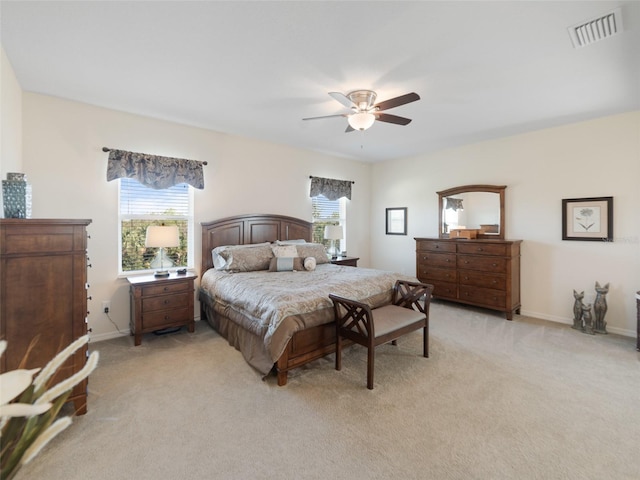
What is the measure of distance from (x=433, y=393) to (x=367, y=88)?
9.25ft

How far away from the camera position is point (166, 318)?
3.50 metres

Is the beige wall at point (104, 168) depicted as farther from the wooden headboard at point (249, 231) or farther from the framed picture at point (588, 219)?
Result: the framed picture at point (588, 219)

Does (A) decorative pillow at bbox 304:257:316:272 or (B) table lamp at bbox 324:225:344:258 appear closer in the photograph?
(A) decorative pillow at bbox 304:257:316:272

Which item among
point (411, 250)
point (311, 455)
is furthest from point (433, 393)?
point (411, 250)

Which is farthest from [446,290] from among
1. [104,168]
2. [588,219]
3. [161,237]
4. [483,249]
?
[104,168]

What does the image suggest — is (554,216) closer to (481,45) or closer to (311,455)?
(481,45)

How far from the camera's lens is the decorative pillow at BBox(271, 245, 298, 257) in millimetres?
4156

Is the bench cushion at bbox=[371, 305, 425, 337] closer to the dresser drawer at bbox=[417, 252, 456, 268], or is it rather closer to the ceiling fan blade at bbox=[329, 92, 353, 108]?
the ceiling fan blade at bbox=[329, 92, 353, 108]

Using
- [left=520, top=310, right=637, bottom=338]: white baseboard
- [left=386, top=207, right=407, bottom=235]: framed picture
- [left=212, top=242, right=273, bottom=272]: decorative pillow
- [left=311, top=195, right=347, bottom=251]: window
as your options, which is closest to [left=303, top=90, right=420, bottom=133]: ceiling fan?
[left=212, top=242, right=273, bottom=272]: decorative pillow

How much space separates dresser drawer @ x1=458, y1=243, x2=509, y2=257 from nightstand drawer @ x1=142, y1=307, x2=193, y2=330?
3.97 meters

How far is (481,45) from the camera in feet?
7.63

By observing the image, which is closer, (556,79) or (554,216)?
(556,79)

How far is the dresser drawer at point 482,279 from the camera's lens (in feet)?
14.1

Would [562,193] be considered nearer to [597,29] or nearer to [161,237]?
[597,29]
